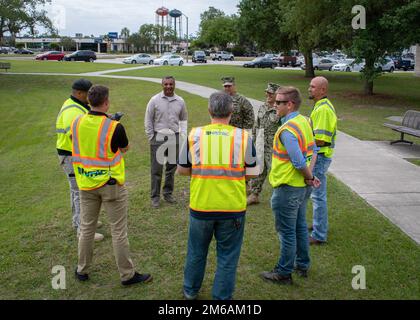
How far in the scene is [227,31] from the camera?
9312 cm

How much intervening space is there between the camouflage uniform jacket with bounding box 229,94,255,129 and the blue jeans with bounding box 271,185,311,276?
2461mm

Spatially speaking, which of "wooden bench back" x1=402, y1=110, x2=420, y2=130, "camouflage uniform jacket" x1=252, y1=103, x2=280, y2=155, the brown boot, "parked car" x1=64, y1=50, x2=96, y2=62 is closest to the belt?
"camouflage uniform jacket" x1=252, y1=103, x2=280, y2=155

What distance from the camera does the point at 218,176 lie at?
3.54m

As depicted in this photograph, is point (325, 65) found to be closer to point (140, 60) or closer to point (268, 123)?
point (140, 60)

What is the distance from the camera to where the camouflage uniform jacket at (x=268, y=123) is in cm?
614

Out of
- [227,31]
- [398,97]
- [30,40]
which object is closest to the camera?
[398,97]

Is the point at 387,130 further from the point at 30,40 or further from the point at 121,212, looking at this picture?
the point at 30,40

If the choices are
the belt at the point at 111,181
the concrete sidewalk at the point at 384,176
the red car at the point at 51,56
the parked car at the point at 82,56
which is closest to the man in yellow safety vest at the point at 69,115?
the belt at the point at 111,181

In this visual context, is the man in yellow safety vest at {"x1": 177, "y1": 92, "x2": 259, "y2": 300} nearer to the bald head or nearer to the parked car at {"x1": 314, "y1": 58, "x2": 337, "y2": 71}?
the bald head

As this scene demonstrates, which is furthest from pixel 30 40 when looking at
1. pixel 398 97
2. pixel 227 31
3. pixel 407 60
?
pixel 398 97

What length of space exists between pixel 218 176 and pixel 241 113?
126 inches

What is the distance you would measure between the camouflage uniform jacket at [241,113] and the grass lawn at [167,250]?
1.33 meters

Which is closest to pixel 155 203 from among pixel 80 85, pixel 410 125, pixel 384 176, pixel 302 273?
pixel 80 85
